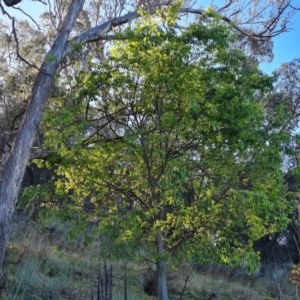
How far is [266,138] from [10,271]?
421 centimetres

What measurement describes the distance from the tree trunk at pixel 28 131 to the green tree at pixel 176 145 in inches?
45.0

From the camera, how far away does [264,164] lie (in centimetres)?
627

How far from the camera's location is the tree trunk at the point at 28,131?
7938mm

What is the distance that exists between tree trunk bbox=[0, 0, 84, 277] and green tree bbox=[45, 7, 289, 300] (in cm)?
114

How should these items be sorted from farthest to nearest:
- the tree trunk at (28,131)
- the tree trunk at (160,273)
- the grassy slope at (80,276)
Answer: the tree trunk at (28,131) → the tree trunk at (160,273) → the grassy slope at (80,276)

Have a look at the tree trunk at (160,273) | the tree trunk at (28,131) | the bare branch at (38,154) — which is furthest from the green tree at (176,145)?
the tree trunk at (28,131)

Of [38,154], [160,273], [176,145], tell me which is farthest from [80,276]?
[176,145]

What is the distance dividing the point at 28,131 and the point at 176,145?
3.16 meters

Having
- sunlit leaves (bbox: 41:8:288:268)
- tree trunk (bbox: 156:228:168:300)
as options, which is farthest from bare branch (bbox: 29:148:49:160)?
tree trunk (bbox: 156:228:168:300)

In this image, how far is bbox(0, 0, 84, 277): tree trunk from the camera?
7938 millimetres

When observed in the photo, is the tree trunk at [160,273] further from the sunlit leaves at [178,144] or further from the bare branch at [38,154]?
the bare branch at [38,154]

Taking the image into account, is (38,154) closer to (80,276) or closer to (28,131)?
(28,131)

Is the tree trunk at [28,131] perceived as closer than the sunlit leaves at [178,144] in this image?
No

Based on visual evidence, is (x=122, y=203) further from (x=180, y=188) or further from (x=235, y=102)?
(x=235, y=102)
